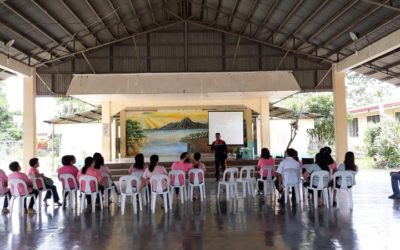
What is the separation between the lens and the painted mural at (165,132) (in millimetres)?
16078

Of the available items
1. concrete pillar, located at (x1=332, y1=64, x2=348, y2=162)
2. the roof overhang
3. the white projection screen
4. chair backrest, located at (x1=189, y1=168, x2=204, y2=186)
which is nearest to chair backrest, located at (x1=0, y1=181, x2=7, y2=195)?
chair backrest, located at (x1=189, y1=168, x2=204, y2=186)

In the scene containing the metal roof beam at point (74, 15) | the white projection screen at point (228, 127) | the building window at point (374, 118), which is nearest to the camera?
the metal roof beam at point (74, 15)

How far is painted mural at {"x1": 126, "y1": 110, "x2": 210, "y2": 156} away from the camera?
1608 cm

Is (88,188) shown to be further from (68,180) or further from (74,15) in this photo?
(74,15)

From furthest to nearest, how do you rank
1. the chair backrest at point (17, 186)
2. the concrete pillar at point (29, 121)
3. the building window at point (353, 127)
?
the building window at point (353, 127)
the concrete pillar at point (29, 121)
the chair backrest at point (17, 186)

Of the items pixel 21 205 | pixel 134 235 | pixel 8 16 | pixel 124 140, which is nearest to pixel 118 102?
pixel 124 140

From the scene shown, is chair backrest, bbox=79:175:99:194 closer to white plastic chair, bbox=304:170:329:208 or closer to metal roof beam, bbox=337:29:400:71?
white plastic chair, bbox=304:170:329:208

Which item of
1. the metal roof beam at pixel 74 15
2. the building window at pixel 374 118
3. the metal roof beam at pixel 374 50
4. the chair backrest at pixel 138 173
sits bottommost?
the chair backrest at pixel 138 173

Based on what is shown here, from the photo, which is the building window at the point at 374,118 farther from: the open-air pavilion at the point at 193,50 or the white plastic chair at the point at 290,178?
the white plastic chair at the point at 290,178

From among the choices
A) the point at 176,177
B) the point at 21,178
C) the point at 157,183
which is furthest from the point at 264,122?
the point at 21,178

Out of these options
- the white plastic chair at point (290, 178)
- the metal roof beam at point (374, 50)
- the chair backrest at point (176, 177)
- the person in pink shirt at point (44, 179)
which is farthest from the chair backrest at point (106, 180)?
the metal roof beam at point (374, 50)

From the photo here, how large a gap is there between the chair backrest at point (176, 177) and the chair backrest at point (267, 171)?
173cm

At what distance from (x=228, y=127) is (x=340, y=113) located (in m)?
4.28

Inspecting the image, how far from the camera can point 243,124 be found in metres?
16.1
